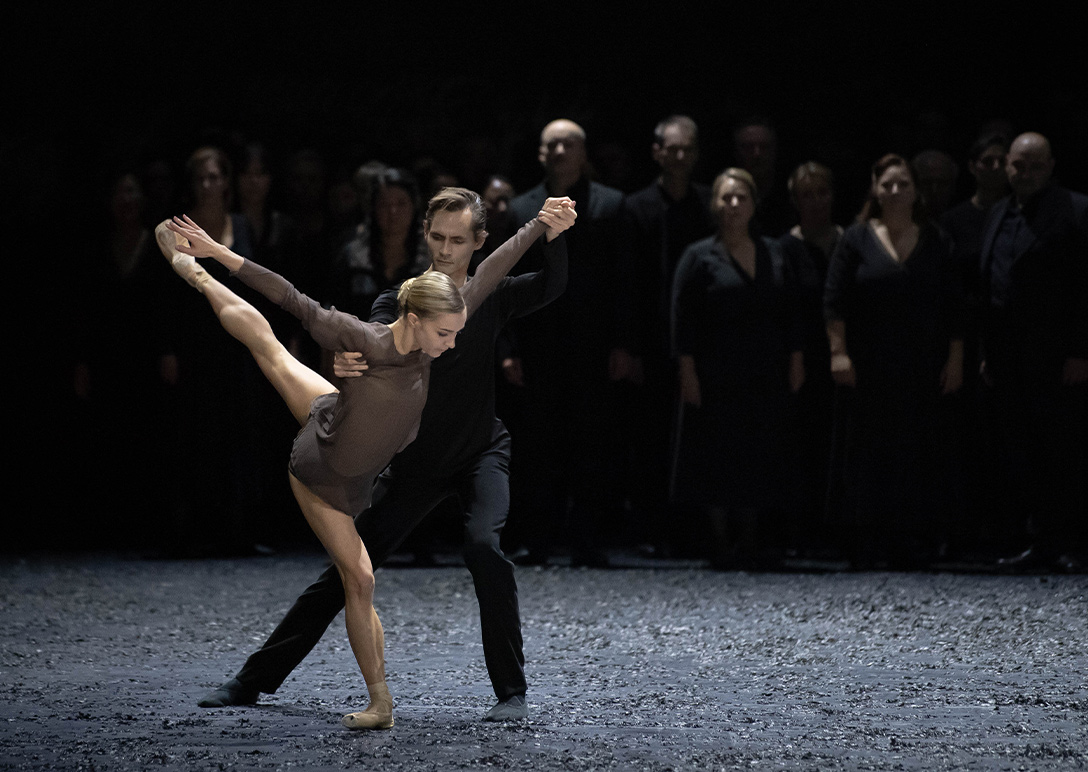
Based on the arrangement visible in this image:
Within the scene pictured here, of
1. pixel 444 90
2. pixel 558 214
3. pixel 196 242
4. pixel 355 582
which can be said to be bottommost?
pixel 355 582

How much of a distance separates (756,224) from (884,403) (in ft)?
3.58

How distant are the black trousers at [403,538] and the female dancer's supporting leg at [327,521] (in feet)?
0.66

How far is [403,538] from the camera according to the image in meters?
4.54

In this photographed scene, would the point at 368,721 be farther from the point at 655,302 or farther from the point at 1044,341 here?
the point at 1044,341

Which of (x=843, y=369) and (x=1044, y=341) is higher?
(x=1044, y=341)

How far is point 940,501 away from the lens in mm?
7504

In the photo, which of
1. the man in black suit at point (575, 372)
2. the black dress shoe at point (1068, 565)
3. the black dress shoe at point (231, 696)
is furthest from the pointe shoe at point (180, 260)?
the black dress shoe at point (1068, 565)

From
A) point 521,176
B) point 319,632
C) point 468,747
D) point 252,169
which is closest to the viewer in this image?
point 468,747

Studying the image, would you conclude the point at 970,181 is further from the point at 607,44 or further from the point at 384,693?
the point at 384,693

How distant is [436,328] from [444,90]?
6531 millimetres

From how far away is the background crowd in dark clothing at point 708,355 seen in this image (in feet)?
24.4

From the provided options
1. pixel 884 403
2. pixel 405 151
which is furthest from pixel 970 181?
pixel 405 151

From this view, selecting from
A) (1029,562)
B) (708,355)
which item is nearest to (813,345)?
(708,355)

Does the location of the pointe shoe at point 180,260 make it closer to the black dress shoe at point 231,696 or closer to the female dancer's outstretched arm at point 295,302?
the female dancer's outstretched arm at point 295,302
